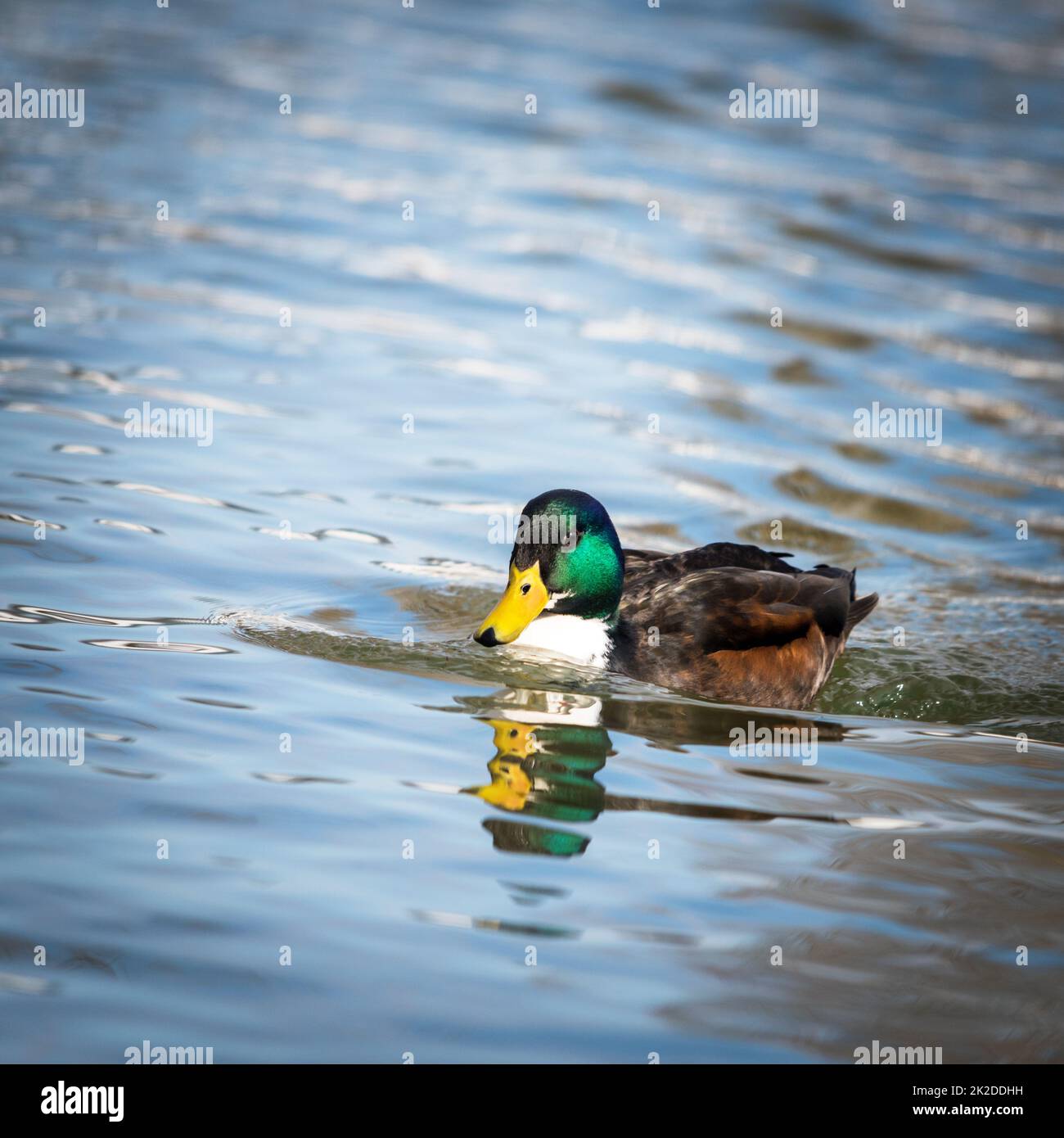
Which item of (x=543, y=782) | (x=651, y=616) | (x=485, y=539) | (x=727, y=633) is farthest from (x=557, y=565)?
(x=485, y=539)

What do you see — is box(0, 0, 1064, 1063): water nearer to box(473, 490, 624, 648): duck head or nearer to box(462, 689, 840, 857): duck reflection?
box(462, 689, 840, 857): duck reflection

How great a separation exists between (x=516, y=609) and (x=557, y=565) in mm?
281

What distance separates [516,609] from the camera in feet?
24.2

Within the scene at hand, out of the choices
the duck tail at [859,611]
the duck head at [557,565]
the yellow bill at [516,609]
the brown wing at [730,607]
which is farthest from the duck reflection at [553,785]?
the duck tail at [859,611]

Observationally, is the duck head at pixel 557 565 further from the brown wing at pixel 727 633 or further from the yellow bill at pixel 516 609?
the brown wing at pixel 727 633

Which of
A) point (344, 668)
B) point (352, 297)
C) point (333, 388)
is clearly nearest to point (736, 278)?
point (352, 297)

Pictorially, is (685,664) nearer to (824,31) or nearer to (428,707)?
(428,707)

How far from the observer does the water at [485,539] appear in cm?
496

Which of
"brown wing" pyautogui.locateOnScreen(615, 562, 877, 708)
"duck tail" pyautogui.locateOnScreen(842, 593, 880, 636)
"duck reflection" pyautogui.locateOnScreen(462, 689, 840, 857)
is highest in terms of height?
"duck tail" pyautogui.locateOnScreen(842, 593, 880, 636)

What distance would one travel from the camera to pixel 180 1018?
450 cm

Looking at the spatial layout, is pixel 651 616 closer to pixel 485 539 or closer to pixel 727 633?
pixel 727 633

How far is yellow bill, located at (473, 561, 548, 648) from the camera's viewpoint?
7293mm

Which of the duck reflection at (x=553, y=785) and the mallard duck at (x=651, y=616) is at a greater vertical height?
the mallard duck at (x=651, y=616)

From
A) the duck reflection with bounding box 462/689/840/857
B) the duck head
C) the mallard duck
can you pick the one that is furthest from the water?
the duck head
